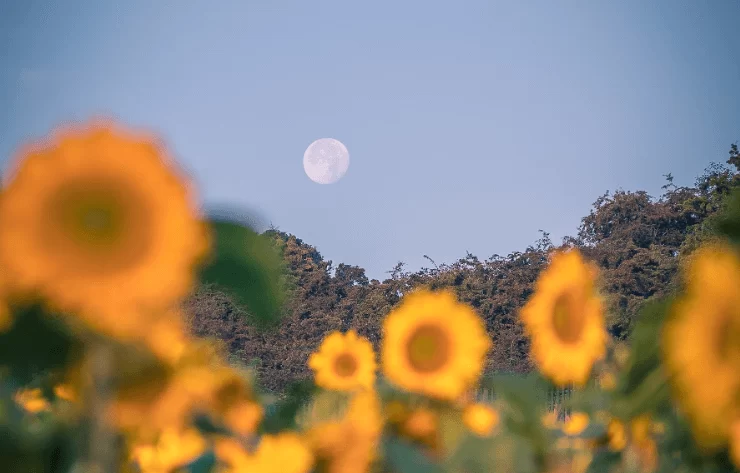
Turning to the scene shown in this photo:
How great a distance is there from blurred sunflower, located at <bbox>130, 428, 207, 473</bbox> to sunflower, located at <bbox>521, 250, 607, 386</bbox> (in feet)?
1.73

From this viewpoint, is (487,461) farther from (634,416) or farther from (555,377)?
(555,377)

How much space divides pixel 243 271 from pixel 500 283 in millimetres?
18586

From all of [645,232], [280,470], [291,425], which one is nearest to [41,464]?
[280,470]

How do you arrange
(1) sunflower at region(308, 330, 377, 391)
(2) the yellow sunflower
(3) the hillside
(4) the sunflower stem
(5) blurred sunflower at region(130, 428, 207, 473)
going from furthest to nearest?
(3) the hillside < (1) sunflower at region(308, 330, 377, 391) < (5) blurred sunflower at region(130, 428, 207, 473) < (2) the yellow sunflower < (4) the sunflower stem

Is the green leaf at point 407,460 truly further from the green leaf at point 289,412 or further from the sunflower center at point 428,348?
the sunflower center at point 428,348

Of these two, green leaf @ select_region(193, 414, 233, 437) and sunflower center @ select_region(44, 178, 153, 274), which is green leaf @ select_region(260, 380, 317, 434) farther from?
sunflower center @ select_region(44, 178, 153, 274)

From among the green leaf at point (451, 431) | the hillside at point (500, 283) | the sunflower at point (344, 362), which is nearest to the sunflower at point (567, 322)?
the green leaf at point (451, 431)

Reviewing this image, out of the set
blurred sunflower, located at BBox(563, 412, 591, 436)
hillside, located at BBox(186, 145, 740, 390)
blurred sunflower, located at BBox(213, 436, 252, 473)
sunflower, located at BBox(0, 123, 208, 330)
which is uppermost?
hillside, located at BBox(186, 145, 740, 390)

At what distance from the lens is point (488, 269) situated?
19.4m

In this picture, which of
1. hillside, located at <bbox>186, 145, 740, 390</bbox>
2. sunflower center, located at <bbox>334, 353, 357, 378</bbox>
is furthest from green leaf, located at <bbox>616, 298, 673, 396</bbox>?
hillside, located at <bbox>186, 145, 740, 390</bbox>

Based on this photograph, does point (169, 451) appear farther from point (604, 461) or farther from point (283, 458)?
point (604, 461)

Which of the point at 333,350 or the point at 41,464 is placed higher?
the point at 333,350

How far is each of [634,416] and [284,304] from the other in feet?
1.28

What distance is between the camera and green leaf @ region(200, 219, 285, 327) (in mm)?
640
